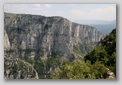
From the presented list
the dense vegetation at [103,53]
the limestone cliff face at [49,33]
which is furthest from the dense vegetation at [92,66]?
the limestone cliff face at [49,33]

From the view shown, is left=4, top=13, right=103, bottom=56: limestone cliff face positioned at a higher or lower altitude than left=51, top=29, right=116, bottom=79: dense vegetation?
higher

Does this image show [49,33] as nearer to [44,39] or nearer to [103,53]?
[44,39]

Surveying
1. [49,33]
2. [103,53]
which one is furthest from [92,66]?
[49,33]

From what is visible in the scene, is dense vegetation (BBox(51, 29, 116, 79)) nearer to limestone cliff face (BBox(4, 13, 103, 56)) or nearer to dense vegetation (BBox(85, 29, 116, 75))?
dense vegetation (BBox(85, 29, 116, 75))

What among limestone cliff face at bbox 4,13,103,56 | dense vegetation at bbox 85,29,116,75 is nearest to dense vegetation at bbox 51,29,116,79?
dense vegetation at bbox 85,29,116,75

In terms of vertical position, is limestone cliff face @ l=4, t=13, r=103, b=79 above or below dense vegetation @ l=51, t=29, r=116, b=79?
above
